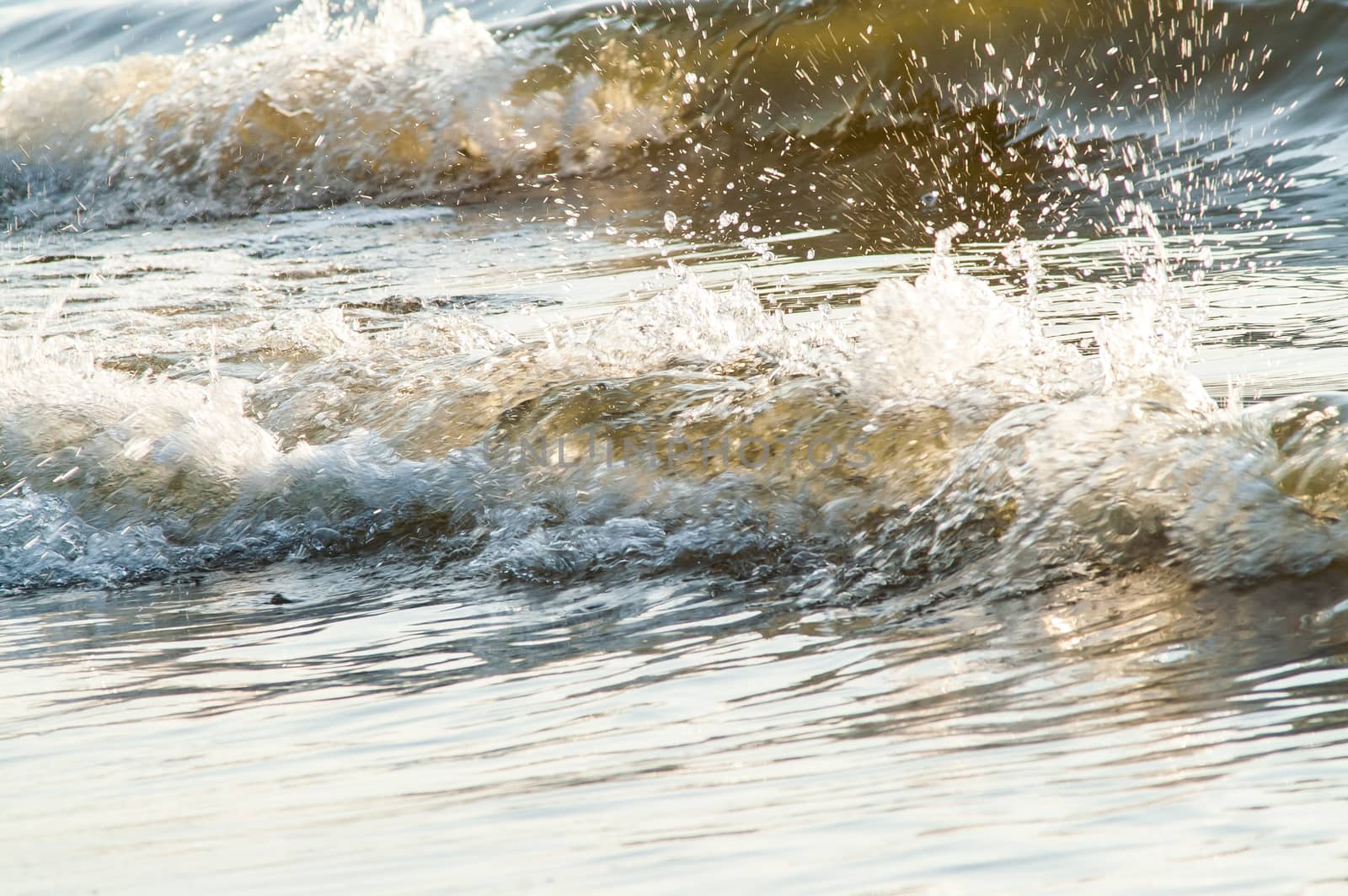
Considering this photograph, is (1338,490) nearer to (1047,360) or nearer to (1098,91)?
(1047,360)

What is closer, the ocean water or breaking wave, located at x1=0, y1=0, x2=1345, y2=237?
the ocean water

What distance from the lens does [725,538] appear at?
330cm

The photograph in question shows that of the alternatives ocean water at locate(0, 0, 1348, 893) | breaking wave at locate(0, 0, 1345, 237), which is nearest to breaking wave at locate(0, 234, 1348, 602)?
ocean water at locate(0, 0, 1348, 893)

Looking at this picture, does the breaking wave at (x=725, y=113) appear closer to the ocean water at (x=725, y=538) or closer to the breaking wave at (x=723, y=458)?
the ocean water at (x=725, y=538)

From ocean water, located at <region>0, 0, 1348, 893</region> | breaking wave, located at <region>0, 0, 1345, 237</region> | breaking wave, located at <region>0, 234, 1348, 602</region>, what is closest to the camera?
ocean water, located at <region>0, 0, 1348, 893</region>

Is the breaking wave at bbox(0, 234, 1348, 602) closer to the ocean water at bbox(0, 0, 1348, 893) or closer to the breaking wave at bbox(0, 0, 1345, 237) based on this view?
the ocean water at bbox(0, 0, 1348, 893)

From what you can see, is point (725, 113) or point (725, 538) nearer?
point (725, 538)

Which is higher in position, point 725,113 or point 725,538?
point 725,113

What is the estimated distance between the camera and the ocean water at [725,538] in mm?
1853

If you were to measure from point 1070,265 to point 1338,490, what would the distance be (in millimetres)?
3150

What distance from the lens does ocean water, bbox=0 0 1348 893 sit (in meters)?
1.85

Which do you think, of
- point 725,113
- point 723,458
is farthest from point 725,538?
point 725,113

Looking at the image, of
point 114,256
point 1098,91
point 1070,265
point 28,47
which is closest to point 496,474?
point 1070,265

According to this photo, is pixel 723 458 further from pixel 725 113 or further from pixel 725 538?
pixel 725 113
